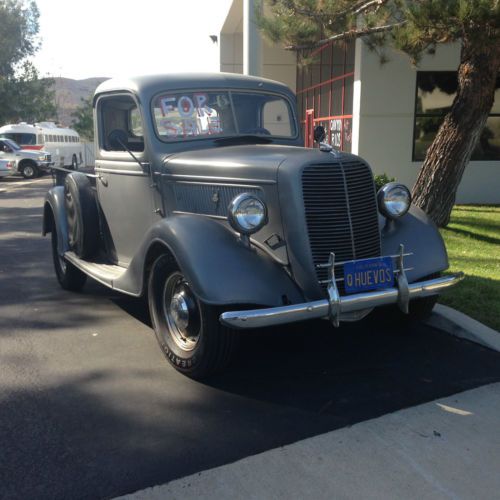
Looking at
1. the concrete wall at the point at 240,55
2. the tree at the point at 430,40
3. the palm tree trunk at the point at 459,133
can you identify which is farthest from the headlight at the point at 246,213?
the concrete wall at the point at 240,55

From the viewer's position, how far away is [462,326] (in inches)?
183

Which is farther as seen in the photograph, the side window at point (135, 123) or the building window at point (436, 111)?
the building window at point (436, 111)

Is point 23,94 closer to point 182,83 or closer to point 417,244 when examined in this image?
point 182,83

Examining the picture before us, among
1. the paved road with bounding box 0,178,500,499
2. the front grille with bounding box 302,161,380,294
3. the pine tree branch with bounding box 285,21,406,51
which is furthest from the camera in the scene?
the pine tree branch with bounding box 285,21,406,51

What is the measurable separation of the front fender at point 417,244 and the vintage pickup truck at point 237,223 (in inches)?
0.4

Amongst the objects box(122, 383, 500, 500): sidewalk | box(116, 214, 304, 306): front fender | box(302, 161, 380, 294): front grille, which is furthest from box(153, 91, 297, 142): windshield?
box(122, 383, 500, 500): sidewalk

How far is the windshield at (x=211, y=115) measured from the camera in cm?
481

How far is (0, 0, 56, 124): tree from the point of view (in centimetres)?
3628

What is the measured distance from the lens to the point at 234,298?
3.49 metres

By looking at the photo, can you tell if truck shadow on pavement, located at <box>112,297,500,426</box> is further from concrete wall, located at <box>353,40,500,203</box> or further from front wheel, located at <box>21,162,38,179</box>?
front wheel, located at <box>21,162,38,179</box>

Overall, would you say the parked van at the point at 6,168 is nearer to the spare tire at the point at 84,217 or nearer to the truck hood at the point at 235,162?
the spare tire at the point at 84,217

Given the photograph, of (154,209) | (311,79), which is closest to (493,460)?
(154,209)

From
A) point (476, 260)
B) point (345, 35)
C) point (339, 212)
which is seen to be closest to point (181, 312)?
point (339, 212)

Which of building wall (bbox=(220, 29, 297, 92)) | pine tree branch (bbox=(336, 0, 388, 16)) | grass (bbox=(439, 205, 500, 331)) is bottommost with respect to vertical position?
grass (bbox=(439, 205, 500, 331))
